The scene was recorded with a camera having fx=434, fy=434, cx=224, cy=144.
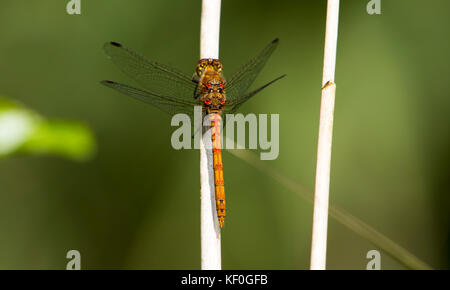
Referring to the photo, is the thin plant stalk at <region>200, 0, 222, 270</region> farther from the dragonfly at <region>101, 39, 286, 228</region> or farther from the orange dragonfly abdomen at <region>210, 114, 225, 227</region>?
the dragonfly at <region>101, 39, 286, 228</region>

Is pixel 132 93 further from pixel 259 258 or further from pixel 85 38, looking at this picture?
pixel 259 258

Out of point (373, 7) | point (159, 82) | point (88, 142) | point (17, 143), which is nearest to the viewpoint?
point (17, 143)

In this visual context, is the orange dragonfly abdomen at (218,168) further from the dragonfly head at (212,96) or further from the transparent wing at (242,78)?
the transparent wing at (242,78)

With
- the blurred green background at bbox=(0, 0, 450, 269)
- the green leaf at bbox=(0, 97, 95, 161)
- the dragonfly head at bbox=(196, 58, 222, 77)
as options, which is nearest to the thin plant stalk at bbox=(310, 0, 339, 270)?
the dragonfly head at bbox=(196, 58, 222, 77)

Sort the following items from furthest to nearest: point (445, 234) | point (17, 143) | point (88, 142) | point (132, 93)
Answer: point (445, 234) → point (132, 93) → point (88, 142) → point (17, 143)
